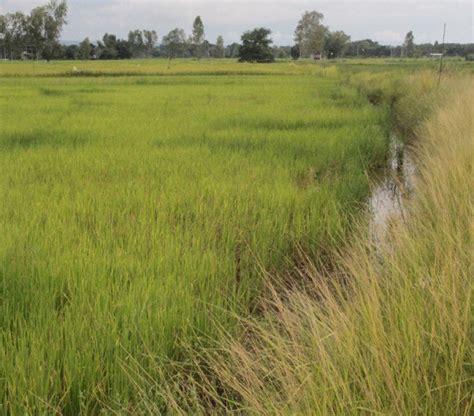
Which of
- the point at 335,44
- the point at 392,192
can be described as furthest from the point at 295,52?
the point at 392,192

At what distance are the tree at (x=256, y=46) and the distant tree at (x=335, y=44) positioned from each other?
752 inches

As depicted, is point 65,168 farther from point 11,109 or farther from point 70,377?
point 11,109

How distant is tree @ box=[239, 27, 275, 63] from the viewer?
57781mm

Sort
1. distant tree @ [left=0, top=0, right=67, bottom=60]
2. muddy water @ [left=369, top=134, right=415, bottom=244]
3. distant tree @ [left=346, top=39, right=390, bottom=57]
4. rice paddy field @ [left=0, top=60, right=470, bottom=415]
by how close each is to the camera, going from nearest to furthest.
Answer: rice paddy field @ [left=0, top=60, right=470, bottom=415], muddy water @ [left=369, top=134, right=415, bottom=244], distant tree @ [left=0, top=0, right=67, bottom=60], distant tree @ [left=346, top=39, right=390, bottom=57]

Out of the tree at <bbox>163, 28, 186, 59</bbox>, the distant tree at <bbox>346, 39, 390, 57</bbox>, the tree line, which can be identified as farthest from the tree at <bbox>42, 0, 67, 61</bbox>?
the distant tree at <bbox>346, 39, 390, 57</bbox>

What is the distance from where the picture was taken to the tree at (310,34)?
66.1m

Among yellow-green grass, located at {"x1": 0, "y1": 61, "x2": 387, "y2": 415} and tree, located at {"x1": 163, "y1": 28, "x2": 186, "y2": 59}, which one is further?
tree, located at {"x1": 163, "y1": 28, "x2": 186, "y2": 59}

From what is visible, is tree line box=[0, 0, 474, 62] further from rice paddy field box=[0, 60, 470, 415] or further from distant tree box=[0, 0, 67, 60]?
rice paddy field box=[0, 60, 470, 415]

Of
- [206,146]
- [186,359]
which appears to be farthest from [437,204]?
[206,146]

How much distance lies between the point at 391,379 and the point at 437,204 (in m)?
2.24

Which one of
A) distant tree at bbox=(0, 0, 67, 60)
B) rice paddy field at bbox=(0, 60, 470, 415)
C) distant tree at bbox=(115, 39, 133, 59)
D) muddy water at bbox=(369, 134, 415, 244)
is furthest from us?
distant tree at bbox=(115, 39, 133, 59)

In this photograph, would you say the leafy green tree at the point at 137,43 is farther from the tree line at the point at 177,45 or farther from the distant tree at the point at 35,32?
the distant tree at the point at 35,32

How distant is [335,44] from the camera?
251ft

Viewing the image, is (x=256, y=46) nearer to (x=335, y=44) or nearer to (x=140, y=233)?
(x=335, y=44)
